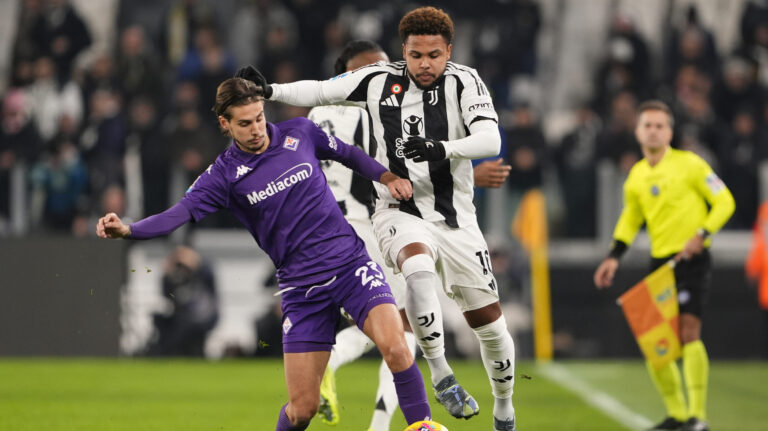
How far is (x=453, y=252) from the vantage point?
270 inches

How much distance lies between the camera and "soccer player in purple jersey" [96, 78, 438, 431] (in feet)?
20.8

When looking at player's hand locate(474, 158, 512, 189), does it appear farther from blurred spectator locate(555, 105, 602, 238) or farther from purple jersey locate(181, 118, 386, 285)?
blurred spectator locate(555, 105, 602, 238)

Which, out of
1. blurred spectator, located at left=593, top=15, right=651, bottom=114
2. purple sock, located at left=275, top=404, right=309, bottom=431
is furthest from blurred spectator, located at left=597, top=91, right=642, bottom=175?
purple sock, located at left=275, top=404, right=309, bottom=431

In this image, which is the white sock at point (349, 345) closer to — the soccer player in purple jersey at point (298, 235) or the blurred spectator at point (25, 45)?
the soccer player in purple jersey at point (298, 235)

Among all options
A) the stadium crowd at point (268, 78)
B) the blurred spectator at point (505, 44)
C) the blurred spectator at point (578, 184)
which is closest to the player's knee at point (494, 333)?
the stadium crowd at point (268, 78)

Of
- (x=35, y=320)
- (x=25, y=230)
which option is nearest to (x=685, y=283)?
(x=35, y=320)

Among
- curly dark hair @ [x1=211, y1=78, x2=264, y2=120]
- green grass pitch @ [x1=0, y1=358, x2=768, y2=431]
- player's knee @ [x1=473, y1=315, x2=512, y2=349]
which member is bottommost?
green grass pitch @ [x1=0, y1=358, x2=768, y2=431]

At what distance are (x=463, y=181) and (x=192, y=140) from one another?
28.3 feet

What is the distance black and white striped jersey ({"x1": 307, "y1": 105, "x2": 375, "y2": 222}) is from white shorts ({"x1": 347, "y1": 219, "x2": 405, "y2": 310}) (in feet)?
0.16

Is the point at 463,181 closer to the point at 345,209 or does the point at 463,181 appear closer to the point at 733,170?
the point at 345,209

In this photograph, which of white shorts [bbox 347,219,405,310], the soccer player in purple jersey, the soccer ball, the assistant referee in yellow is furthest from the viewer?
the assistant referee in yellow

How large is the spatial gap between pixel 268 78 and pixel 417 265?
9819mm

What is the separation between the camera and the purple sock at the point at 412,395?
20.6 feet

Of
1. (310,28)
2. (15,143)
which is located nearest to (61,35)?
(15,143)
